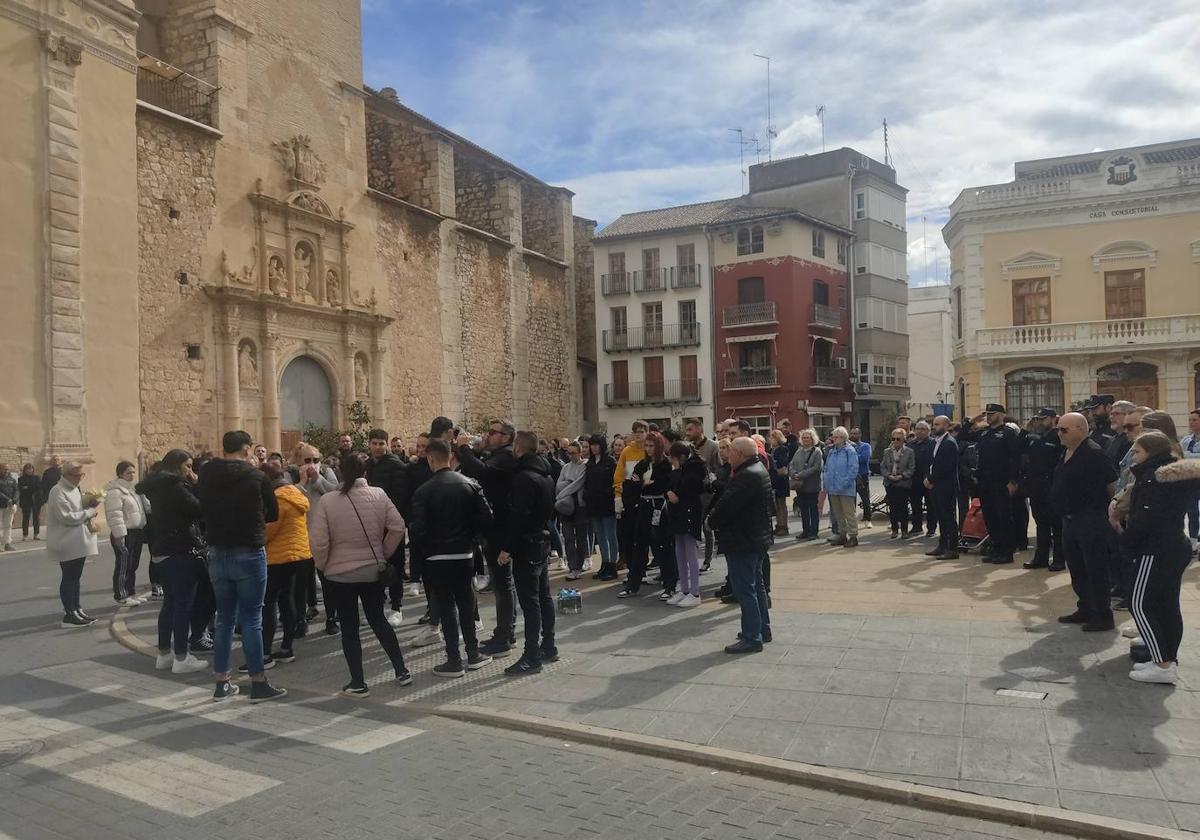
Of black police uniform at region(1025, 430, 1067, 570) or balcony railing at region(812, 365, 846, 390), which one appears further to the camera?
balcony railing at region(812, 365, 846, 390)

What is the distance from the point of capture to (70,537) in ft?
27.6

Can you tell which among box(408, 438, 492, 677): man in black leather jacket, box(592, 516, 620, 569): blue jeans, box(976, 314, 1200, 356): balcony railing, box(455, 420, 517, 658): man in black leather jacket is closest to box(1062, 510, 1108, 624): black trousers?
box(455, 420, 517, 658): man in black leather jacket

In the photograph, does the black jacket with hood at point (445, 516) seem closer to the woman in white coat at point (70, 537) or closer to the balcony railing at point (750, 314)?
the woman in white coat at point (70, 537)

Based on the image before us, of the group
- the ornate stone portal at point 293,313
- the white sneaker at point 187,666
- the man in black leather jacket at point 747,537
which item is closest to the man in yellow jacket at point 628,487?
the man in black leather jacket at point 747,537

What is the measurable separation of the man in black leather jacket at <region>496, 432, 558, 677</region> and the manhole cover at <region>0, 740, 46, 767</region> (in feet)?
9.75

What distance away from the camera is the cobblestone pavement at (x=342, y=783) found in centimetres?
395

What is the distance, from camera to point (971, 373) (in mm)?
32938

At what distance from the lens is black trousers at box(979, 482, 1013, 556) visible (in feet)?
33.3

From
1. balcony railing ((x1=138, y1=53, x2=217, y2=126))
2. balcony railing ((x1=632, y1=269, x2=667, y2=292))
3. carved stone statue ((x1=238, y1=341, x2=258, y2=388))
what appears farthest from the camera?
balcony railing ((x1=632, y1=269, x2=667, y2=292))

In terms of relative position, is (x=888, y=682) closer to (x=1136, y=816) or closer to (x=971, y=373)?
(x=1136, y=816)

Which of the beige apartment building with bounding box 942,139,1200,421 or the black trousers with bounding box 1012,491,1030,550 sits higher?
the beige apartment building with bounding box 942,139,1200,421

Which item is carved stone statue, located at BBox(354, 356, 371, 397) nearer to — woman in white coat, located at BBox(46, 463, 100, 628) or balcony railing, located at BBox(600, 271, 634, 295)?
woman in white coat, located at BBox(46, 463, 100, 628)

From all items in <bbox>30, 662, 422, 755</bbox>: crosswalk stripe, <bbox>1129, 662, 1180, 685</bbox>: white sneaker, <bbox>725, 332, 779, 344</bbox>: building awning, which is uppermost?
<bbox>725, 332, 779, 344</bbox>: building awning

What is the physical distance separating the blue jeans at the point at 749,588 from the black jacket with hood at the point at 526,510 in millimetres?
1487
